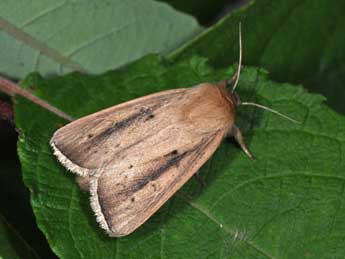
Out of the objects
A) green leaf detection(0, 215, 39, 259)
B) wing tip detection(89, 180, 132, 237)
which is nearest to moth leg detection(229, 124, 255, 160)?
wing tip detection(89, 180, 132, 237)

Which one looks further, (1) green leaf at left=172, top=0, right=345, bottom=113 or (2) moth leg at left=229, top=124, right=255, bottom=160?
(1) green leaf at left=172, top=0, right=345, bottom=113

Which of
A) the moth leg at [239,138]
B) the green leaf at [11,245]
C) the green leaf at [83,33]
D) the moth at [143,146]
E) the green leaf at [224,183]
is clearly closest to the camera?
the green leaf at [11,245]

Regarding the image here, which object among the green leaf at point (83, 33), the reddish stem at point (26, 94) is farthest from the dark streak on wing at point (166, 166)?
the green leaf at point (83, 33)

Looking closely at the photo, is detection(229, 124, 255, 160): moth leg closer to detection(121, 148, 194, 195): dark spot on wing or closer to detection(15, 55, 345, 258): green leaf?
detection(15, 55, 345, 258): green leaf

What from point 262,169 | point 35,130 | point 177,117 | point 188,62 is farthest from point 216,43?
point 35,130

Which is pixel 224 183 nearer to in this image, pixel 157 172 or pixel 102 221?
pixel 157 172

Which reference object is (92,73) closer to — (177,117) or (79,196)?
(177,117)

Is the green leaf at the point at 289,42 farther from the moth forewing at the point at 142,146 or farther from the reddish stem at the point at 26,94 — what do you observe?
the reddish stem at the point at 26,94
